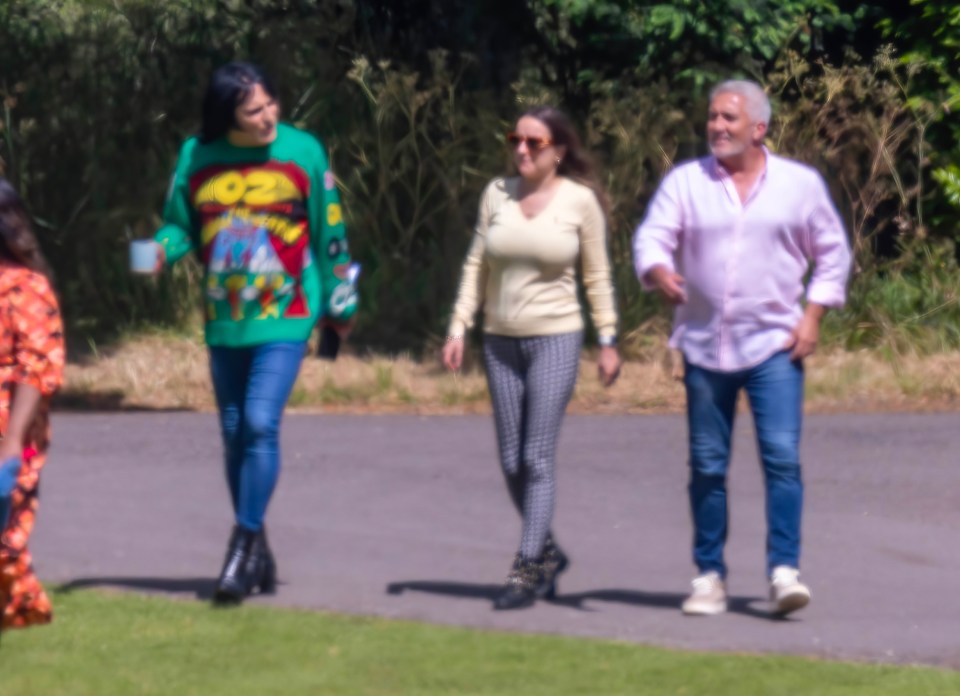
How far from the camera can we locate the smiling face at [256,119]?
262 inches

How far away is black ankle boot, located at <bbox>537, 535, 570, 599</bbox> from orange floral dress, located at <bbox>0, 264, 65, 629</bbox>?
65.4 inches

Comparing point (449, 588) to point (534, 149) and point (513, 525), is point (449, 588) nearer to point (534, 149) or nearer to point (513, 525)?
point (513, 525)

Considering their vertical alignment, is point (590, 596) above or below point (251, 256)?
below

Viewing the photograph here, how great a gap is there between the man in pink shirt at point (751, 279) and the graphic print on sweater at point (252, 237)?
1.15 meters

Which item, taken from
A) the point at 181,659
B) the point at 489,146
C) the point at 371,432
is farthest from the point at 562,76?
the point at 181,659

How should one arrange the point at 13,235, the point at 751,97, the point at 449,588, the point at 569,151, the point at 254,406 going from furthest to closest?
1. the point at 449,588
2. the point at 569,151
3. the point at 254,406
4. the point at 751,97
5. the point at 13,235

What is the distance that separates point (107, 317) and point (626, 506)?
7034 mm

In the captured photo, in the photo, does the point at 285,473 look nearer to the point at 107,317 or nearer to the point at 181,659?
the point at 181,659

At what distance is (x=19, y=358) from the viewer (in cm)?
594

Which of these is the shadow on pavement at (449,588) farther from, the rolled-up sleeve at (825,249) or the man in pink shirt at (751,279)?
the rolled-up sleeve at (825,249)

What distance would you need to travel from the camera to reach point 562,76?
1496 centimetres

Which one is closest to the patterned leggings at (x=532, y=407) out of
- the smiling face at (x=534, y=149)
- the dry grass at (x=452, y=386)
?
the smiling face at (x=534, y=149)

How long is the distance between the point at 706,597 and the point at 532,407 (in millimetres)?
825

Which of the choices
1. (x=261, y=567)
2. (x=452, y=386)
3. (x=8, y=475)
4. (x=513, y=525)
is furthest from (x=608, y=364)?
(x=452, y=386)
